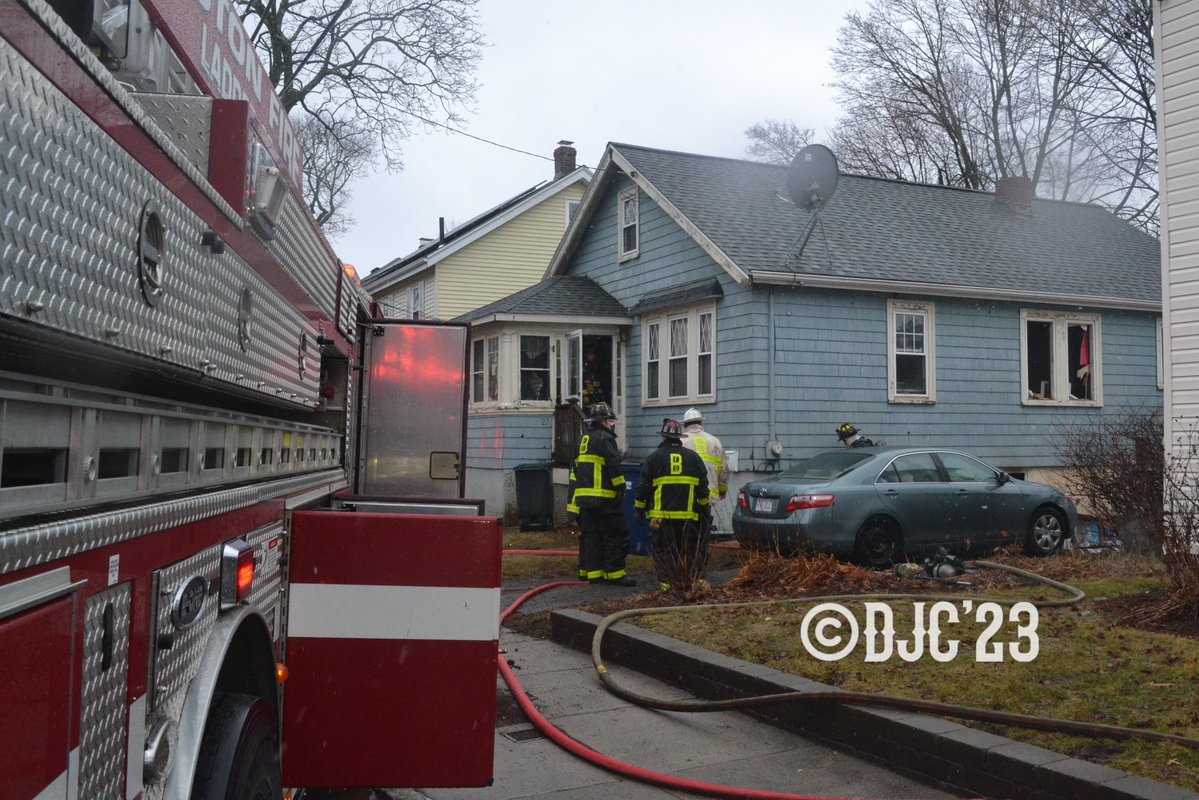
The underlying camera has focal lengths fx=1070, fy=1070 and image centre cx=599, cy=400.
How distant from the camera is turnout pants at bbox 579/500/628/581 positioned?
1099cm

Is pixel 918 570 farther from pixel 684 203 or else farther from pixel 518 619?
pixel 684 203

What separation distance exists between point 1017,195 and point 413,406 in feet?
62.2

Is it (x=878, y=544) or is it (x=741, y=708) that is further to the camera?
(x=878, y=544)

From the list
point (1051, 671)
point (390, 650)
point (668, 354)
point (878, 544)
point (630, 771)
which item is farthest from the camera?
point (668, 354)

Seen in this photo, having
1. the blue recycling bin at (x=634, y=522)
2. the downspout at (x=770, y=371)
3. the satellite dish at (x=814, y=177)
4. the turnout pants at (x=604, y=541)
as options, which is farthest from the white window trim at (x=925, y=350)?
the turnout pants at (x=604, y=541)

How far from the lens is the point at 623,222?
64.8 feet

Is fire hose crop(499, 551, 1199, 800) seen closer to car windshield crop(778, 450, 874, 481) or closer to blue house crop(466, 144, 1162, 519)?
car windshield crop(778, 450, 874, 481)

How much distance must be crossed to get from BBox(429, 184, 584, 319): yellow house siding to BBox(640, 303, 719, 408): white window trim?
10.2 metres

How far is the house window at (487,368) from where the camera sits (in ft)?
64.3

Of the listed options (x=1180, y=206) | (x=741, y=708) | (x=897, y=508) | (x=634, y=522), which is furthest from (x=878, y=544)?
(x=741, y=708)

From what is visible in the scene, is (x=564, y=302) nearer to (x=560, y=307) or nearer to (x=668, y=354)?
(x=560, y=307)

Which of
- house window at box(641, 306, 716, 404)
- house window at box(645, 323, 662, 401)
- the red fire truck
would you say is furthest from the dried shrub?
house window at box(645, 323, 662, 401)

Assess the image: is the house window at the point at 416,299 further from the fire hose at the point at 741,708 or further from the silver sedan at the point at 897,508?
the fire hose at the point at 741,708

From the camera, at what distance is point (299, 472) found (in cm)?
374
